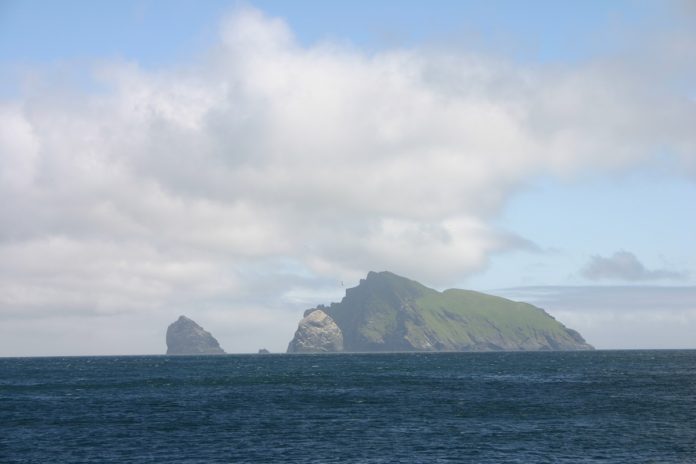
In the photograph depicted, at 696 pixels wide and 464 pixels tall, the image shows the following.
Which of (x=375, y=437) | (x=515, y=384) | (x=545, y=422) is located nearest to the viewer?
(x=375, y=437)

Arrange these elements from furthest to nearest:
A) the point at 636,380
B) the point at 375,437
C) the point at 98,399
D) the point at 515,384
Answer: the point at 636,380, the point at 515,384, the point at 98,399, the point at 375,437

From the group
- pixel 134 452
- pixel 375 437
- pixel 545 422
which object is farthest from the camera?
pixel 545 422

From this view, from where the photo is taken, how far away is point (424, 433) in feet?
297

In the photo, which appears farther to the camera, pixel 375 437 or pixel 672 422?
pixel 672 422

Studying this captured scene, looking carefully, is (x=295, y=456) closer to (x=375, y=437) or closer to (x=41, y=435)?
(x=375, y=437)

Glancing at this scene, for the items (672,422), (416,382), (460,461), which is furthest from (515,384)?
(460,461)

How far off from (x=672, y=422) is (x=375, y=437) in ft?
136

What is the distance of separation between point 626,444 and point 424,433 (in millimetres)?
22810

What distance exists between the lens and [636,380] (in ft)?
583

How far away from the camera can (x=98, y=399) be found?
138m

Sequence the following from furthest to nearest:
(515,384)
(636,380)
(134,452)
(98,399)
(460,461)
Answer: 1. (636,380)
2. (515,384)
3. (98,399)
4. (134,452)
5. (460,461)

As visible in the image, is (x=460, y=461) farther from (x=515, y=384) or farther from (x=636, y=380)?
(x=636, y=380)

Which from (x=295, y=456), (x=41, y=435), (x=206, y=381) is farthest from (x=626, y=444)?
(x=206, y=381)

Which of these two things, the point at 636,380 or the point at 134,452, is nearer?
the point at 134,452
